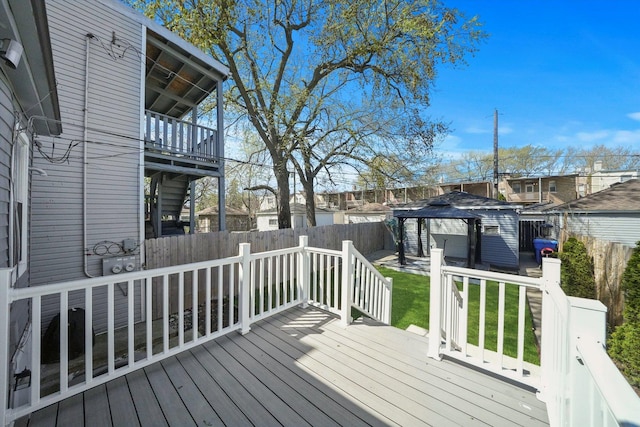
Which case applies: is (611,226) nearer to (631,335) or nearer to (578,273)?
(578,273)

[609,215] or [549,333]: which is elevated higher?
[609,215]

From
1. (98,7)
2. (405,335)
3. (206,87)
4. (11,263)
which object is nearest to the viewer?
(11,263)

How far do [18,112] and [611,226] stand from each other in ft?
47.9

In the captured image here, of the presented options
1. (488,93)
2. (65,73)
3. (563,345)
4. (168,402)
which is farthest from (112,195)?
(488,93)

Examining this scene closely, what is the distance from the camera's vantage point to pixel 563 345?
139 cm

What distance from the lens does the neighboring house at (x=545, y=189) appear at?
22406 mm

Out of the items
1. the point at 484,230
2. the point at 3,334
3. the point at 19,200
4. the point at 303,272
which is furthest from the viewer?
the point at 484,230

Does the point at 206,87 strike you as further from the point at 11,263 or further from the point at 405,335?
the point at 405,335

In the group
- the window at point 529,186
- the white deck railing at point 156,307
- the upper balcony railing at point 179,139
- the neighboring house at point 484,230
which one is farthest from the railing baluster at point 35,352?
the window at point 529,186

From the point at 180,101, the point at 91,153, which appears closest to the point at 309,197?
the point at 180,101

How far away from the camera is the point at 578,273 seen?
18.1 ft

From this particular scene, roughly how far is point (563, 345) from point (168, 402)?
263 cm

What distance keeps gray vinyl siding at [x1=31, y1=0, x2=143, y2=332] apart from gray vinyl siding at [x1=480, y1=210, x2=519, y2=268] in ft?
36.2

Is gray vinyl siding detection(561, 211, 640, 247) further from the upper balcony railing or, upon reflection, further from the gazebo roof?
the upper balcony railing
